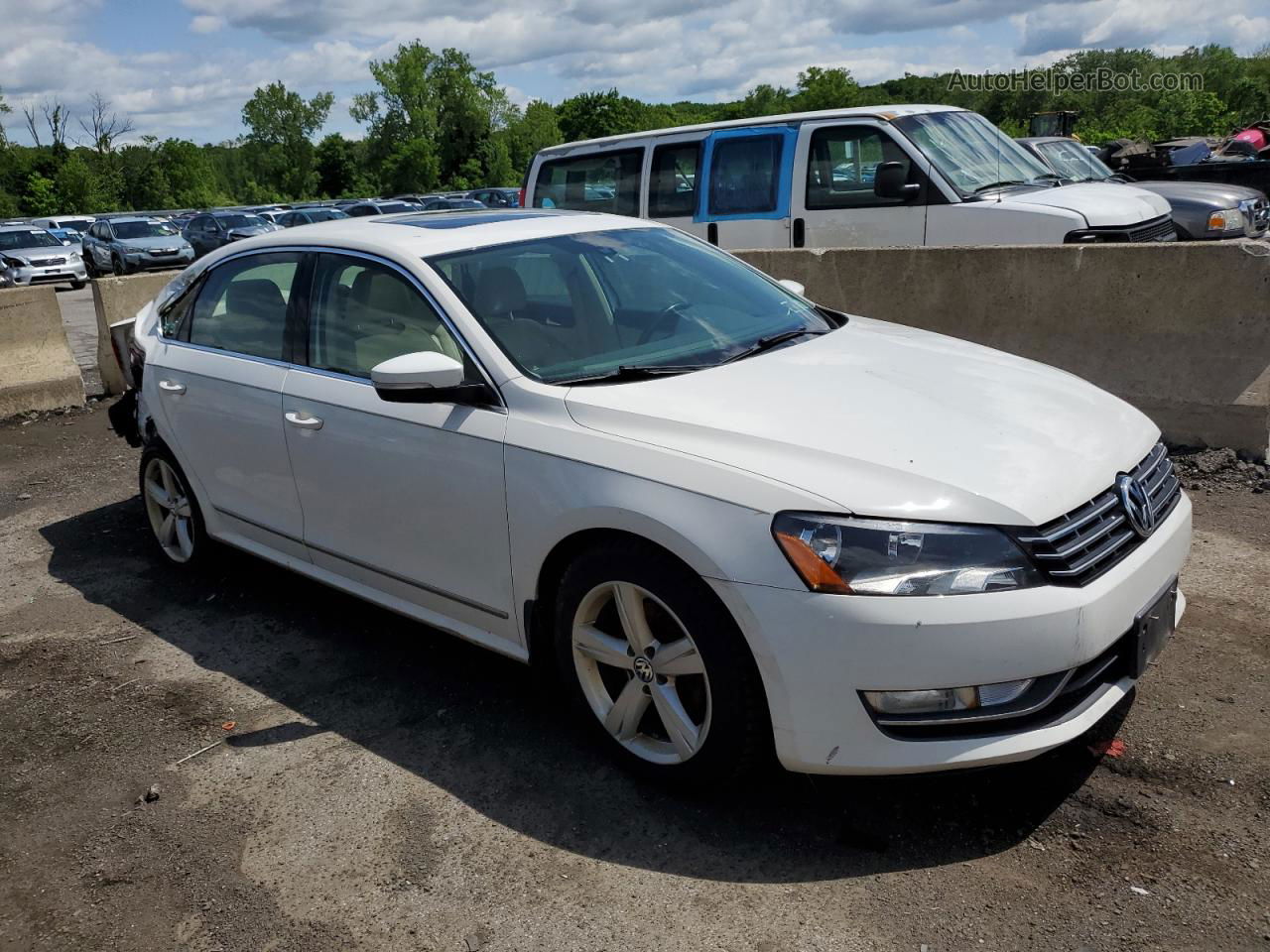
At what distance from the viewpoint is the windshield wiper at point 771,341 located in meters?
3.77

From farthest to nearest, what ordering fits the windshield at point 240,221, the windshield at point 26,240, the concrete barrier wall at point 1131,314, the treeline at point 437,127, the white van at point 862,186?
the treeline at point 437,127
the windshield at point 240,221
the windshield at point 26,240
the white van at point 862,186
the concrete barrier wall at point 1131,314

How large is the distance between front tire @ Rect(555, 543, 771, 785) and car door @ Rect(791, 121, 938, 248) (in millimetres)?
5736

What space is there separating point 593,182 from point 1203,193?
670 cm

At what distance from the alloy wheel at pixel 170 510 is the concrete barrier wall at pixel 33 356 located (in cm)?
432

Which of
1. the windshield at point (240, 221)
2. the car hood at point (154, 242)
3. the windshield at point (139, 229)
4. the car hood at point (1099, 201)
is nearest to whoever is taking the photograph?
the car hood at point (1099, 201)

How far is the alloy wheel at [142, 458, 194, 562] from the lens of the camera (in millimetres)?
5320

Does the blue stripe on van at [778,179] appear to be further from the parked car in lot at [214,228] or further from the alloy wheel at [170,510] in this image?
the parked car in lot at [214,228]

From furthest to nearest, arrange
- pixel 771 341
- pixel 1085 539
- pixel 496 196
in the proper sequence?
pixel 496 196, pixel 771 341, pixel 1085 539

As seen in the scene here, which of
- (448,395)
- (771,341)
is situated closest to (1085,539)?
(771,341)

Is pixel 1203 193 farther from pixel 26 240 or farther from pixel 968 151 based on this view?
pixel 26 240

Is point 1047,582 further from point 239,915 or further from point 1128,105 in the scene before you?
point 1128,105

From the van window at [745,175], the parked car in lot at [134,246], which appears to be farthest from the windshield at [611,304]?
the parked car in lot at [134,246]

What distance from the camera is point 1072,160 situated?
1201cm

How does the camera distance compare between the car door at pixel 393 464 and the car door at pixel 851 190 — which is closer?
the car door at pixel 393 464
